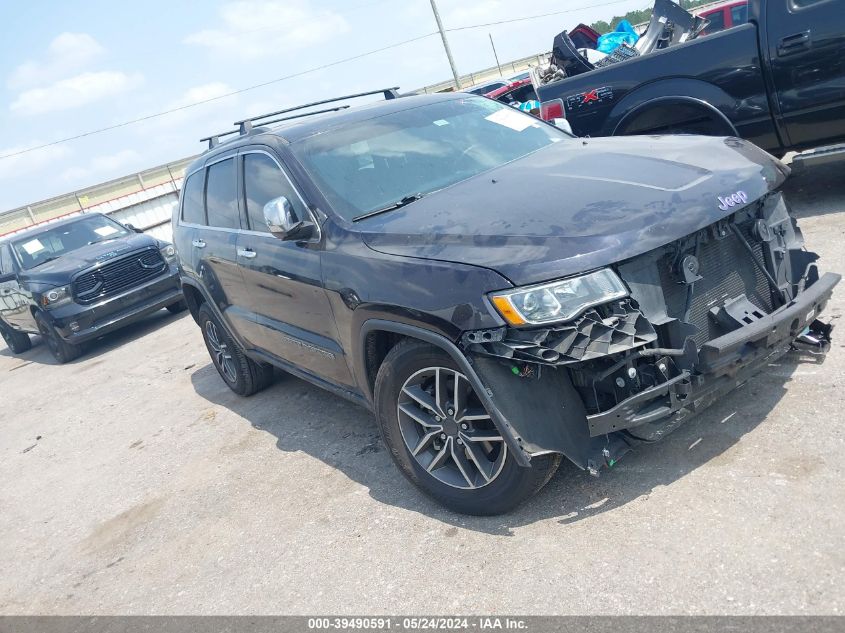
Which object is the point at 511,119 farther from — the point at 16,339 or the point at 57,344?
the point at 16,339

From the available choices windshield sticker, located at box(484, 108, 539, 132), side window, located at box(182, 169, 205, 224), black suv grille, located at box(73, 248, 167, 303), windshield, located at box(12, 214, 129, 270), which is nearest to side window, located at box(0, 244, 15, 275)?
windshield, located at box(12, 214, 129, 270)

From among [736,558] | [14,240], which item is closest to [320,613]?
[736,558]

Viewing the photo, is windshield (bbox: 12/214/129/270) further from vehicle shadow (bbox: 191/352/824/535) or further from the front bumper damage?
the front bumper damage

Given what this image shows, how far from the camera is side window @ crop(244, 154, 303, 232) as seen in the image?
4000 millimetres

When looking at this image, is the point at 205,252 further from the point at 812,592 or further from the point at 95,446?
the point at 812,592

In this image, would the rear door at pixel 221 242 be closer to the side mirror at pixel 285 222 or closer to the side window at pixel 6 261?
the side mirror at pixel 285 222

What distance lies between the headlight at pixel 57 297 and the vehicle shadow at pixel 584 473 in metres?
6.19

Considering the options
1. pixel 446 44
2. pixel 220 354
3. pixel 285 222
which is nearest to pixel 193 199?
pixel 220 354

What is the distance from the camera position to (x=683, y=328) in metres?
2.85

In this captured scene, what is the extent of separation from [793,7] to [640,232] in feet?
13.6

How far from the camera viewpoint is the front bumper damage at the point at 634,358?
2695mm

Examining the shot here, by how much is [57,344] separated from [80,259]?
1249mm

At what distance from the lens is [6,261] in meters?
10.6

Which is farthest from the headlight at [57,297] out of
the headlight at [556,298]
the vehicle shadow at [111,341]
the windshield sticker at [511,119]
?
the headlight at [556,298]
